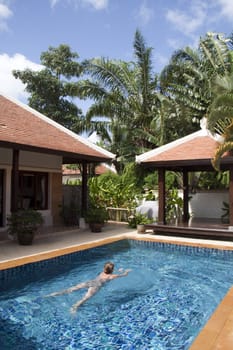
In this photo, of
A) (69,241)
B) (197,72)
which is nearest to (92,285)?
(69,241)

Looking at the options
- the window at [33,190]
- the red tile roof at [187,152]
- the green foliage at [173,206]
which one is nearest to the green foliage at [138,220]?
the green foliage at [173,206]

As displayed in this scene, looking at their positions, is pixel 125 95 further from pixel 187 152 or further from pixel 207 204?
pixel 187 152

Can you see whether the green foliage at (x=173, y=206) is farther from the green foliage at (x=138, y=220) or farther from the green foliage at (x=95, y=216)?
the green foliage at (x=95, y=216)

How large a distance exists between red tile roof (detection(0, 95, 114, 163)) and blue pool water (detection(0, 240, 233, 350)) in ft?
13.5

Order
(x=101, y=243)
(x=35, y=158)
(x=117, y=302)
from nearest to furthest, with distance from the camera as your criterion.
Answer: (x=117, y=302) < (x=101, y=243) < (x=35, y=158)

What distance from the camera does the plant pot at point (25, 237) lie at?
1118cm

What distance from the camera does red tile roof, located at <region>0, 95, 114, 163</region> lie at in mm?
11656

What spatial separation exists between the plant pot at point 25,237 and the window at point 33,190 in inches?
165

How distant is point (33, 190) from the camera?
16031 millimetres

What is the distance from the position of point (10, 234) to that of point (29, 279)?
372 cm

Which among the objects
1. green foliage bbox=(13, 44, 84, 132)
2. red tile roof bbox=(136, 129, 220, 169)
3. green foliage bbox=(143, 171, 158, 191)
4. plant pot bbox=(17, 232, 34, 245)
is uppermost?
green foliage bbox=(13, 44, 84, 132)

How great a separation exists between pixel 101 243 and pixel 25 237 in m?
2.66

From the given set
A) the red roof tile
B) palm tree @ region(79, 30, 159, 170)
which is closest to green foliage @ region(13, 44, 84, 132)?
palm tree @ region(79, 30, 159, 170)

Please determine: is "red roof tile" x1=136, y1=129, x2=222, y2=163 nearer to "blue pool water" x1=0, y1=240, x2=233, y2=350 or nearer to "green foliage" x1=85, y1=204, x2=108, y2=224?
"green foliage" x1=85, y1=204, x2=108, y2=224
